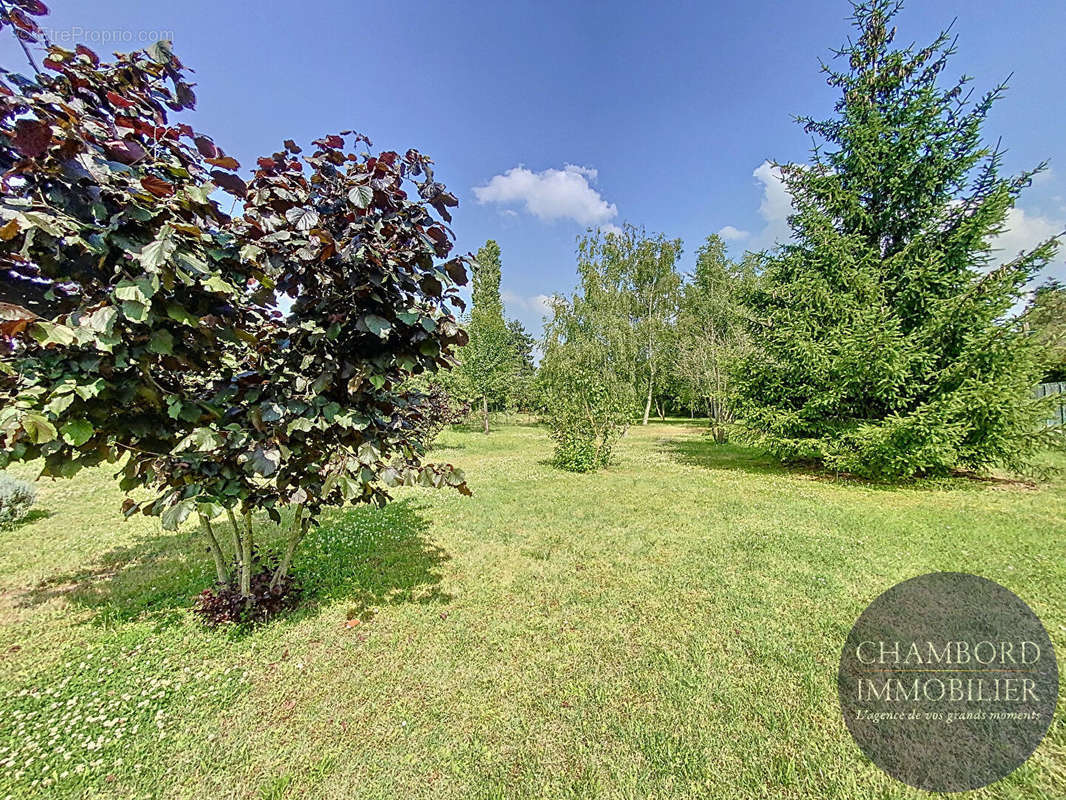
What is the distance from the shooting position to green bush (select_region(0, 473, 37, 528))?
17.9 ft

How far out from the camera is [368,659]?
269 cm

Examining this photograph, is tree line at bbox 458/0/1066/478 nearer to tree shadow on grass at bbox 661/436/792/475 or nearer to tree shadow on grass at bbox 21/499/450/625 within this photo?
tree shadow on grass at bbox 661/436/792/475

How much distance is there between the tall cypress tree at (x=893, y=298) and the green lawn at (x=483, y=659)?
7.93 feet

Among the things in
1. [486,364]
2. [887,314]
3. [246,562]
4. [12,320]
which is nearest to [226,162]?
[12,320]

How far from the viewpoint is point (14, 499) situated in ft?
18.5

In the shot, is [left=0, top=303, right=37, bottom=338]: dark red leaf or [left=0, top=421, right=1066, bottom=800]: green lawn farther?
[left=0, top=421, right=1066, bottom=800]: green lawn

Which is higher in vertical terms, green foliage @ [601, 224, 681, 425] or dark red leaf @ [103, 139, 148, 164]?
green foliage @ [601, 224, 681, 425]

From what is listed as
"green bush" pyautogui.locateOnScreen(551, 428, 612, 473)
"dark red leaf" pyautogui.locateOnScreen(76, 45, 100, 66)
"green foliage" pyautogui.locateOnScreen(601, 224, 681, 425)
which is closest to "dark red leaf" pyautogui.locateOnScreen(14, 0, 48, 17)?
"dark red leaf" pyautogui.locateOnScreen(76, 45, 100, 66)

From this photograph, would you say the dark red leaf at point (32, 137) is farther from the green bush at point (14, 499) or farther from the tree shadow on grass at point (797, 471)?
the tree shadow on grass at point (797, 471)

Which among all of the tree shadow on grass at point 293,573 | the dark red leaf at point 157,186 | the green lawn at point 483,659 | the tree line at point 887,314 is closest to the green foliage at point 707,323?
the tree line at point 887,314

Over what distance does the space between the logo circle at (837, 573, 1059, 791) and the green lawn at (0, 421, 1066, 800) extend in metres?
0.09

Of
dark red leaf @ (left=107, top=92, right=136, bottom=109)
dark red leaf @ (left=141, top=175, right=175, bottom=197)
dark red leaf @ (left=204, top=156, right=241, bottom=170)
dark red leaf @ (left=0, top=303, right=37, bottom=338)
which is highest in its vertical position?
dark red leaf @ (left=107, top=92, right=136, bottom=109)

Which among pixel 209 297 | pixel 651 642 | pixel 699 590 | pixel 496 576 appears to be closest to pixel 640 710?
pixel 651 642

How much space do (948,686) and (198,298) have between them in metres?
4.80
